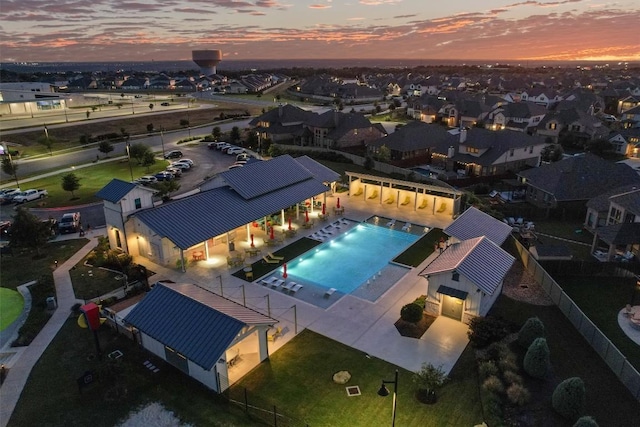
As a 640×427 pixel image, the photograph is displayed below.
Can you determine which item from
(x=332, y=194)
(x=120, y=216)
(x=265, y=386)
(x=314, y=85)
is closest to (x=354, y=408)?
(x=265, y=386)

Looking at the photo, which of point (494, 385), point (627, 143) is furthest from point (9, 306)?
point (627, 143)

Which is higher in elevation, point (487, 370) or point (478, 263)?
point (478, 263)

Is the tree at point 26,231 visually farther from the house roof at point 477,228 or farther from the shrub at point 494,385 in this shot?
the shrub at point 494,385

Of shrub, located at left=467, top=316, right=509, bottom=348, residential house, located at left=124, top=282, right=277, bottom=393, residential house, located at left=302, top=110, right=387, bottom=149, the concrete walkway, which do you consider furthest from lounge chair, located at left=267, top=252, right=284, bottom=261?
residential house, located at left=302, top=110, right=387, bottom=149

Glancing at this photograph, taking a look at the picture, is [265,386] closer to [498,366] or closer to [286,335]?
[286,335]

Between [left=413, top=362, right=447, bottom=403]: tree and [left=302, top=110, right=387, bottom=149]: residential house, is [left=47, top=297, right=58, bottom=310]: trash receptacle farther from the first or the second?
[left=302, top=110, right=387, bottom=149]: residential house

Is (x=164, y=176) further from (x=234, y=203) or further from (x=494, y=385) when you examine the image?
(x=494, y=385)

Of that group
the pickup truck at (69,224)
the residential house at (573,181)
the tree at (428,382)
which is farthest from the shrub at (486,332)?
the pickup truck at (69,224)
